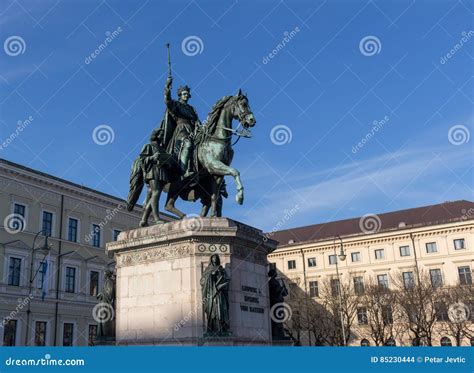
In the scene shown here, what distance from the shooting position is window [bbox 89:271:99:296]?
177 ft

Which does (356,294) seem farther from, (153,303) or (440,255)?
(153,303)

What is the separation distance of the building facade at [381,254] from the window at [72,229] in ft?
77.9

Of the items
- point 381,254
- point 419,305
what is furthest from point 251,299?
point 381,254

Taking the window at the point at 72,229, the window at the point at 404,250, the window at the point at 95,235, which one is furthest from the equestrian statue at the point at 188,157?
the window at the point at 404,250

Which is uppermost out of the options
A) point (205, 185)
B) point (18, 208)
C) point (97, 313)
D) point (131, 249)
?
point (18, 208)

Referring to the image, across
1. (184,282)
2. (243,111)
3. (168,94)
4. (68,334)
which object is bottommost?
(184,282)

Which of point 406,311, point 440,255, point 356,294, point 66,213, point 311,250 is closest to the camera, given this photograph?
point 406,311

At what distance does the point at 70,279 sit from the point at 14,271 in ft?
21.6

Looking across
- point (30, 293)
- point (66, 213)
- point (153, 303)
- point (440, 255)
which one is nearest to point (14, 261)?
point (30, 293)

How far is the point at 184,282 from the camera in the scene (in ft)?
41.5

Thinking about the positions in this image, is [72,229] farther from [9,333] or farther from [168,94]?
[168,94]

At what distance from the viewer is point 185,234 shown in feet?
42.3

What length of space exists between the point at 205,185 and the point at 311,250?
6043 cm

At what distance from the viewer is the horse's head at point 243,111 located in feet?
45.9
